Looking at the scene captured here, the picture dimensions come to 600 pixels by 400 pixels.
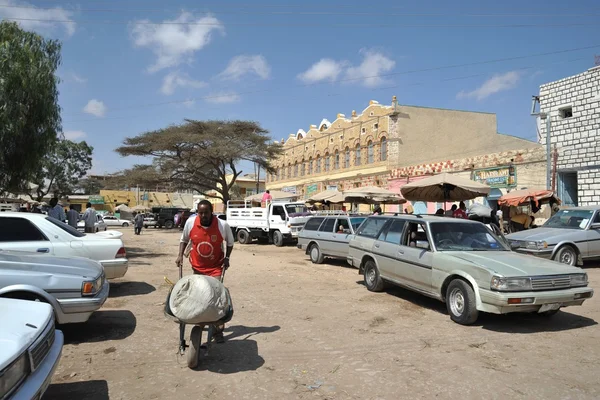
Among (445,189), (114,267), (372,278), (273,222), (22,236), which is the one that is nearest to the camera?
(22,236)

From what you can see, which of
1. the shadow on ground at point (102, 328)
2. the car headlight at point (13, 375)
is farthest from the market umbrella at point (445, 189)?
the car headlight at point (13, 375)

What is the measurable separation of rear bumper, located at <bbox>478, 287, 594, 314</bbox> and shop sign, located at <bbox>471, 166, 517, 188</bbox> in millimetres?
16798

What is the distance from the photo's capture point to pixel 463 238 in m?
7.15

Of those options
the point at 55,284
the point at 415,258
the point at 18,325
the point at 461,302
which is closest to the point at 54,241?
the point at 55,284

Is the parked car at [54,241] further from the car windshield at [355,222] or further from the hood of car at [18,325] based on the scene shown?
the car windshield at [355,222]

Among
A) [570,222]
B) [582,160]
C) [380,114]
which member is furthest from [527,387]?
[380,114]

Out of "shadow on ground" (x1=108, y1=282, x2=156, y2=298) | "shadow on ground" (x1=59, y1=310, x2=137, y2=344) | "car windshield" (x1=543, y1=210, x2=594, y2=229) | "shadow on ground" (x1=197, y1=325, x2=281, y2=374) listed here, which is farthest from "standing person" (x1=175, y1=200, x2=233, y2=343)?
"car windshield" (x1=543, y1=210, x2=594, y2=229)

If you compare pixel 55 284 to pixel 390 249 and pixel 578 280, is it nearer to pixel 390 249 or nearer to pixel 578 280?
pixel 390 249

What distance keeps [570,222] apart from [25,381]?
13.3 metres

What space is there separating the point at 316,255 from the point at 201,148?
22642 mm

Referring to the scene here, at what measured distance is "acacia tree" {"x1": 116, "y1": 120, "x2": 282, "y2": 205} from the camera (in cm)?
3288

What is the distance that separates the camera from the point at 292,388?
3986 mm

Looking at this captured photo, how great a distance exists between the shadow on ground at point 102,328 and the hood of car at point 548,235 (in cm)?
988

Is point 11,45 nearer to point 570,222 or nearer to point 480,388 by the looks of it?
point 480,388
